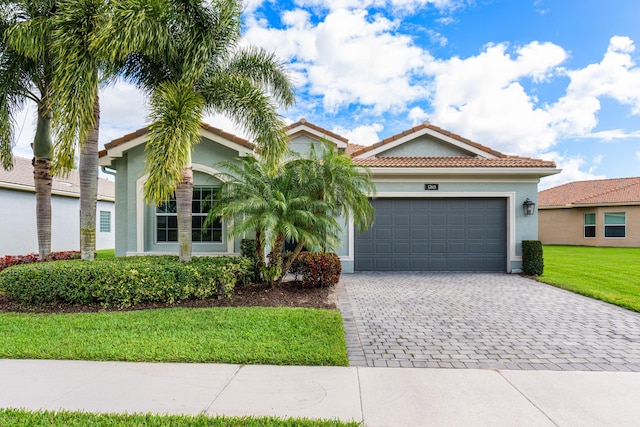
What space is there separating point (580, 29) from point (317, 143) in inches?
428

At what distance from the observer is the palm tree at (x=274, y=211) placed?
7.25m

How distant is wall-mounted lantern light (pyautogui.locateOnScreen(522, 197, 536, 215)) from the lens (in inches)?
442

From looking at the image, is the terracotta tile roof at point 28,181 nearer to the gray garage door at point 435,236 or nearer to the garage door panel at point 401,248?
the gray garage door at point 435,236

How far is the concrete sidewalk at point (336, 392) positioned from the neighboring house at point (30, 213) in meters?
14.2

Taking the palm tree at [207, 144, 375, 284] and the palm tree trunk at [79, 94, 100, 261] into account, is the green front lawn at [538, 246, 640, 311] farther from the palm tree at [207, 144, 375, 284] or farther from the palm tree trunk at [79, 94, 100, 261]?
the palm tree trunk at [79, 94, 100, 261]

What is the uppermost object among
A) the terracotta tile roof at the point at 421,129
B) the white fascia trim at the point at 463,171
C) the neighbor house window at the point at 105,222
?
the terracotta tile roof at the point at 421,129

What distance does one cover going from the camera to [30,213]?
1546 cm

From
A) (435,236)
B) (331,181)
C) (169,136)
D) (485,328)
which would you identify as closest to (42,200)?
(169,136)

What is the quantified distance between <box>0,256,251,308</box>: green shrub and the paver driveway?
3351 mm

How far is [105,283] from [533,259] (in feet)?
39.0

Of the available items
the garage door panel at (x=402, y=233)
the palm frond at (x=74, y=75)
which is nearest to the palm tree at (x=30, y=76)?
the palm frond at (x=74, y=75)

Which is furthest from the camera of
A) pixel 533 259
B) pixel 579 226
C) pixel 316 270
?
pixel 579 226

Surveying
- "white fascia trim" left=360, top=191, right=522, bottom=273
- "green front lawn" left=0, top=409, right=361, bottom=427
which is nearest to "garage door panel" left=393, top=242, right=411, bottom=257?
"white fascia trim" left=360, top=191, right=522, bottom=273

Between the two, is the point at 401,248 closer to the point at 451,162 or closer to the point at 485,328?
the point at 451,162
